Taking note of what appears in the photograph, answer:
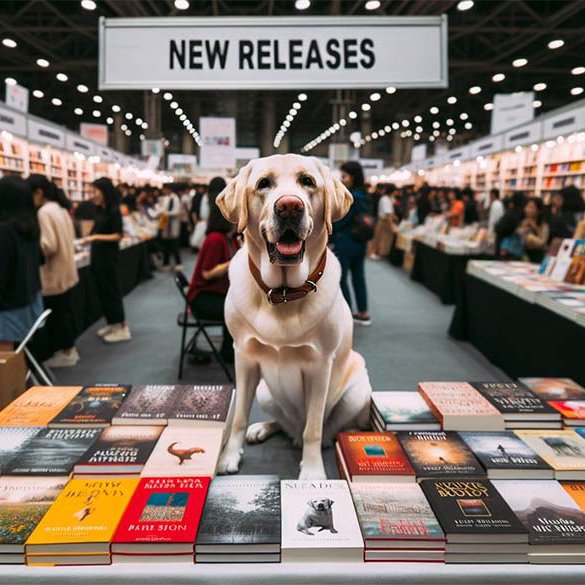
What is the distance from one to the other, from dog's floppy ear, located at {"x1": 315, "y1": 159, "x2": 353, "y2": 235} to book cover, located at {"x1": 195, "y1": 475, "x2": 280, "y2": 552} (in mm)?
628

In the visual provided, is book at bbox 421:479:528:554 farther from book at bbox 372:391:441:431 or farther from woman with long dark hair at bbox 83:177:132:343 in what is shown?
woman with long dark hair at bbox 83:177:132:343

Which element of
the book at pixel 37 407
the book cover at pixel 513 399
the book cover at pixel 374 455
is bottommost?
the book cover at pixel 374 455

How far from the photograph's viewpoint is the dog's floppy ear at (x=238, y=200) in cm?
124

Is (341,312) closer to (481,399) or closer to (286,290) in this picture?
(286,290)

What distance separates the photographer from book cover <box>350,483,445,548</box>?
1.03m

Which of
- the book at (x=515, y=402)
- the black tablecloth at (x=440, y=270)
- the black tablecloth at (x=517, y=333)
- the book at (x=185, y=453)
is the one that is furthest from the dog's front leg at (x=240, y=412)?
the black tablecloth at (x=440, y=270)

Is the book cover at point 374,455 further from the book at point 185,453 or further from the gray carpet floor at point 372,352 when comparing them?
the gray carpet floor at point 372,352

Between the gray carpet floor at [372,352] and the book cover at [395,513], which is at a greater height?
the book cover at [395,513]

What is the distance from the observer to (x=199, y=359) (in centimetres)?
455

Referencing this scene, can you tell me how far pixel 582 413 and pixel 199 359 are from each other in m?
3.42

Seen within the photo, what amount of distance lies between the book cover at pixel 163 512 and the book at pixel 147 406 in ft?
0.98

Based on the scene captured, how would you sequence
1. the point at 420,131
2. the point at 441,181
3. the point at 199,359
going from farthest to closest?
the point at 420,131 < the point at 441,181 < the point at 199,359

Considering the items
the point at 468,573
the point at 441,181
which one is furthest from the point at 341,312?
the point at 441,181

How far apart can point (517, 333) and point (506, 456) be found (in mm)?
2732
